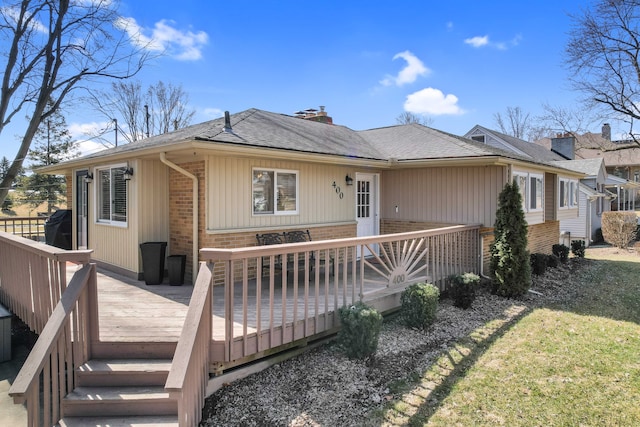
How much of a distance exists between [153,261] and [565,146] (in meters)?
29.5

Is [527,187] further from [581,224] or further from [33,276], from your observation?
[581,224]

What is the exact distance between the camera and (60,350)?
3.68 metres

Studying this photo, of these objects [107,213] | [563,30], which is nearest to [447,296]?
[107,213]

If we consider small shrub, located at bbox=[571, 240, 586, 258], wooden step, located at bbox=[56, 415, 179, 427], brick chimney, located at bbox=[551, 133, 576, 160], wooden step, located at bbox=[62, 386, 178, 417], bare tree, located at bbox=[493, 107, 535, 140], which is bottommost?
wooden step, located at bbox=[56, 415, 179, 427]

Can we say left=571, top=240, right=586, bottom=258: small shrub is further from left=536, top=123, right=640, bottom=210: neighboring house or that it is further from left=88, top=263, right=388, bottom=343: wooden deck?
left=88, top=263, right=388, bottom=343: wooden deck

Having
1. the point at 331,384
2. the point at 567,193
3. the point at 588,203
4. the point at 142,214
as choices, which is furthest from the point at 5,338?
the point at 588,203

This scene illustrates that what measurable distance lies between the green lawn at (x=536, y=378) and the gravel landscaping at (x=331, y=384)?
26 centimetres

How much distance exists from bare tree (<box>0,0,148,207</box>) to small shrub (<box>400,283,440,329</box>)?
15.2 meters

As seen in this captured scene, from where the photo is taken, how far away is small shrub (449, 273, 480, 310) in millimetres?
7266

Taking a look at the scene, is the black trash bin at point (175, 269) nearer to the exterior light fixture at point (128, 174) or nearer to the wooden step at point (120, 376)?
the exterior light fixture at point (128, 174)

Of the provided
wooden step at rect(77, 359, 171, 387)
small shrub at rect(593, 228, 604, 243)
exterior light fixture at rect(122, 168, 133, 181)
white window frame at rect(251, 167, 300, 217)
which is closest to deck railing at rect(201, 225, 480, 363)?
wooden step at rect(77, 359, 171, 387)

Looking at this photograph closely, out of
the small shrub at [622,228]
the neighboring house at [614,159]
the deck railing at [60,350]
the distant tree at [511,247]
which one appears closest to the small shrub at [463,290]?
the distant tree at [511,247]

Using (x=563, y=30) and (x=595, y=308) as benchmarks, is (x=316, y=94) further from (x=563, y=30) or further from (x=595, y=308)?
(x=595, y=308)

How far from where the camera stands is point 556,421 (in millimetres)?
3803
